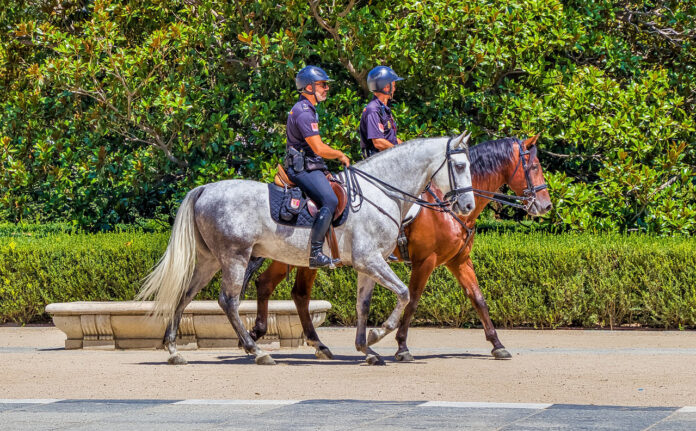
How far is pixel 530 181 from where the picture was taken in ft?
37.1

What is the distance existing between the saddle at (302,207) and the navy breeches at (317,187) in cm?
8

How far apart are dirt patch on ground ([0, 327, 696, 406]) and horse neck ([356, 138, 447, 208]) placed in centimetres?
180

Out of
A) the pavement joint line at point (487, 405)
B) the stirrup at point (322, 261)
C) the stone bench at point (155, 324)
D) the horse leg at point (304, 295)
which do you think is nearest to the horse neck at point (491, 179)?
the stirrup at point (322, 261)

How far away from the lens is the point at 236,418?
725 cm

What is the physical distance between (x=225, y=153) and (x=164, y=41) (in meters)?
1.93

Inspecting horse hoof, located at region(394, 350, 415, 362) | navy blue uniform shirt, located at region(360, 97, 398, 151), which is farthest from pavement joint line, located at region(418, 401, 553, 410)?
navy blue uniform shirt, located at region(360, 97, 398, 151)

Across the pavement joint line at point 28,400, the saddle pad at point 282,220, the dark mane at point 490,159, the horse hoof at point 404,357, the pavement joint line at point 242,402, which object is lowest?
the horse hoof at point 404,357

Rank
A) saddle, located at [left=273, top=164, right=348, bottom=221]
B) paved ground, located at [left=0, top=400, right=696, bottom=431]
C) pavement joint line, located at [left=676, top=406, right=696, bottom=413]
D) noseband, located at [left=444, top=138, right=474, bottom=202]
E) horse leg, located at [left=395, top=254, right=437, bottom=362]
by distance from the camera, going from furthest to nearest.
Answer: horse leg, located at [left=395, top=254, right=437, bottom=362], noseband, located at [left=444, top=138, right=474, bottom=202], saddle, located at [left=273, top=164, right=348, bottom=221], pavement joint line, located at [left=676, top=406, right=696, bottom=413], paved ground, located at [left=0, top=400, right=696, bottom=431]

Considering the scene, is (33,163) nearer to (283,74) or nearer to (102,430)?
(283,74)

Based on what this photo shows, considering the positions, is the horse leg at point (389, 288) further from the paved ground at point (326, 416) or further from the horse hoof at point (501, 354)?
the paved ground at point (326, 416)

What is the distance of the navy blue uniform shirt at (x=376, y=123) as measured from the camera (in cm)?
1140

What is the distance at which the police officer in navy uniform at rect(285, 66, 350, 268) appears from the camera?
1041cm

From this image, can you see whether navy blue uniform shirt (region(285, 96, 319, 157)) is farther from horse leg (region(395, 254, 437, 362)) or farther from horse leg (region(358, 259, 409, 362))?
horse leg (region(395, 254, 437, 362))

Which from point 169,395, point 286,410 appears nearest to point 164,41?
point 169,395
